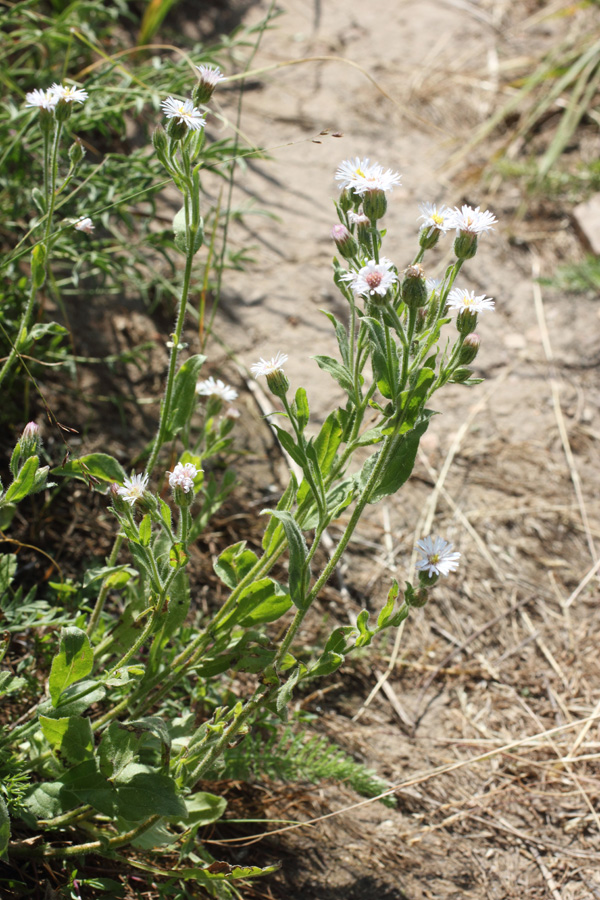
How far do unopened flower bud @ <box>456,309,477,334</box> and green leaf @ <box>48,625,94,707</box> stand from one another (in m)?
0.86

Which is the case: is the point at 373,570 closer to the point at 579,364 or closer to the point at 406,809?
the point at 406,809

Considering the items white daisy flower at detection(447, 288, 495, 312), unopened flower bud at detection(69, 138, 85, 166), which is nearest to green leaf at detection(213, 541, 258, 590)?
white daisy flower at detection(447, 288, 495, 312)

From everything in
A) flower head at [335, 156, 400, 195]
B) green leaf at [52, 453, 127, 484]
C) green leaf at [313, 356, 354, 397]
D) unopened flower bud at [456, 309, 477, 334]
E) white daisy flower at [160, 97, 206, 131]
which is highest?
white daisy flower at [160, 97, 206, 131]

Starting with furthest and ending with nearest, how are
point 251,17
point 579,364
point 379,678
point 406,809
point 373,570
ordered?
point 251,17, point 579,364, point 373,570, point 379,678, point 406,809

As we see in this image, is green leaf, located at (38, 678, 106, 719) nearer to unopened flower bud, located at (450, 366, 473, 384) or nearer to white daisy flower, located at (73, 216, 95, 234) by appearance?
unopened flower bud, located at (450, 366, 473, 384)

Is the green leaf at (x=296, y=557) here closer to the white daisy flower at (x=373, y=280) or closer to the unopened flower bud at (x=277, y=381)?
the unopened flower bud at (x=277, y=381)

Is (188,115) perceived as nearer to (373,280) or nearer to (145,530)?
(373,280)

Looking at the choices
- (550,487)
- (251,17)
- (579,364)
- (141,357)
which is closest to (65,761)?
(141,357)

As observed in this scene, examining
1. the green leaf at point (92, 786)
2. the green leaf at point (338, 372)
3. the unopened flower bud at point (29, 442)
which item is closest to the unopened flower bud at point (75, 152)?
the unopened flower bud at point (29, 442)

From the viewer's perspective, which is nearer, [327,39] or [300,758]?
[300,758]

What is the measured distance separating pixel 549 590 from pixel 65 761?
1588 mm

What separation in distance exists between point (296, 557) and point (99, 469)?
49 cm

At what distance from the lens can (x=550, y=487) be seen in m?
2.73

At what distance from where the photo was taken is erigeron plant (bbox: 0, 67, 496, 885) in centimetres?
134
